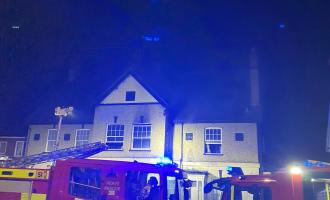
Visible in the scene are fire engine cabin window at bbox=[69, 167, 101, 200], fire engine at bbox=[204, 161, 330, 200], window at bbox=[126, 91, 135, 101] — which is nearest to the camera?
fire engine at bbox=[204, 161, 330, 200]

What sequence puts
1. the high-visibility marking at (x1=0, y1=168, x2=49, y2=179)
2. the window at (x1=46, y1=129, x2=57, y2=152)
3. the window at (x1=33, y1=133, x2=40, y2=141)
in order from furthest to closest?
the window at (x1=33, y1=133, x2=40, y2=141), the window at (x1=46, y1=129, x2=57, y2=152), the high-visibility marking at (x1=0, y1=168, x2=49, y2=179)

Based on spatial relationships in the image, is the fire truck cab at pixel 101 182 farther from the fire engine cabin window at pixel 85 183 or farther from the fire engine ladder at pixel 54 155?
the fire engine ladder at pixel 54 155

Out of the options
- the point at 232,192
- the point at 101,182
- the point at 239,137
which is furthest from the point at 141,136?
the point at 101,182

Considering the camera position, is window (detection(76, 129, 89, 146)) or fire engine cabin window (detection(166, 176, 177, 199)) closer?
fire engine cabin window (detection(166, 176, 177, 199))

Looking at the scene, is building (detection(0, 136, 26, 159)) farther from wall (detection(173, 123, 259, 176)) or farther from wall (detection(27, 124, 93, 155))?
wall (detection(173, 123, 259, 176))

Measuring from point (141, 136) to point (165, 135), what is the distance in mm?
1697

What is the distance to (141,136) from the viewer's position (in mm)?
21922

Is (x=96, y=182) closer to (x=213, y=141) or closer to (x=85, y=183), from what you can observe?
(x=85, y=183)

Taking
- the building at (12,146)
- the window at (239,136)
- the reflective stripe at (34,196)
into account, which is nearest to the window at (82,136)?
the building at (12,146)

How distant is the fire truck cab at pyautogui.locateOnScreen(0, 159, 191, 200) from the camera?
7.04 m

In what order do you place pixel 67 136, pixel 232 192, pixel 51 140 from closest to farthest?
1. pixel 232 192
2. pixel 67 136
3. pixel 51 140

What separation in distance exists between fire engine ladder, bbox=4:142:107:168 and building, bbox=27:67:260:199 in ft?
10.4

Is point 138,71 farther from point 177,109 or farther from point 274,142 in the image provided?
point 274,142

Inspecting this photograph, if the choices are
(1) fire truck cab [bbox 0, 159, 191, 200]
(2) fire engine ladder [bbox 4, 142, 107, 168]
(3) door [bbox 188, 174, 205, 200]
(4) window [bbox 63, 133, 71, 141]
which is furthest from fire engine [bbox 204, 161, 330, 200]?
(4) window [bbox 63, 133, 71, 141]
